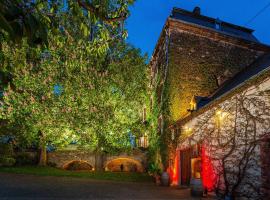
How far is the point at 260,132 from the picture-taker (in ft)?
29.1

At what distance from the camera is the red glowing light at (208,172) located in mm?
11459

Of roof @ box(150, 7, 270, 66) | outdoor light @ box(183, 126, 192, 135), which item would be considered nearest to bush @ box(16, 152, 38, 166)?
roof @ box(150, 7, 270, 66)

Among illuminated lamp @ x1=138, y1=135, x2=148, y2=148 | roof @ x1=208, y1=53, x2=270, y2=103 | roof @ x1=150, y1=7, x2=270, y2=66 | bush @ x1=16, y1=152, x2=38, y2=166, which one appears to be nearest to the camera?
Answer: roof @ x1=208, y1=53, x2=270, y2=103

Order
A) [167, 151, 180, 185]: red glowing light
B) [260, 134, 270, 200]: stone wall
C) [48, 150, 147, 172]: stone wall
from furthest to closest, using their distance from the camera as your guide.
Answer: [48, 150, 147, 172]: stone wall
[167, 151, 180, 185]: red glowing light
[260, 134, 270, 200]: stone wall

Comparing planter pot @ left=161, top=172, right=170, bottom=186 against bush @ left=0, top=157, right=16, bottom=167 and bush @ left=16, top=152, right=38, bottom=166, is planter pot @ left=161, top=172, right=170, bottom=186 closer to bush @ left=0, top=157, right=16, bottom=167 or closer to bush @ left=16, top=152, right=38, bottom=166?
bush @ left=0, top=157, right=16, bottom=167

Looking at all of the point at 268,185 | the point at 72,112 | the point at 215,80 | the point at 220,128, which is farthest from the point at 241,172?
the point at 72,112

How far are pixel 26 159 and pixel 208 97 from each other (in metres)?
16.6

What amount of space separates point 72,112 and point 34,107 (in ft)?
8.23

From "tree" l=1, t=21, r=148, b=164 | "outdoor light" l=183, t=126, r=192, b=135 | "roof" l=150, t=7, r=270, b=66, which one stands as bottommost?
"outdoor light" l=183, t=126, r=192, b=135

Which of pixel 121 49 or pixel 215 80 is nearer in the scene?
pixel 215 80

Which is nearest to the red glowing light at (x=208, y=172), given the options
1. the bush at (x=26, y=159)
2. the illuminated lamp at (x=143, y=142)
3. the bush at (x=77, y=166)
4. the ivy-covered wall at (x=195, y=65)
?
the ivy-covered wall at (x=195, y=65)

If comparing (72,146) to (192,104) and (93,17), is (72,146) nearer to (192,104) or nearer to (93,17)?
(192,104)

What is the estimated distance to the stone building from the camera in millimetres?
9363

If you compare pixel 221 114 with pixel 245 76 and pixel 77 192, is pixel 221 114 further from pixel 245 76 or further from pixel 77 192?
pixel 77 192
